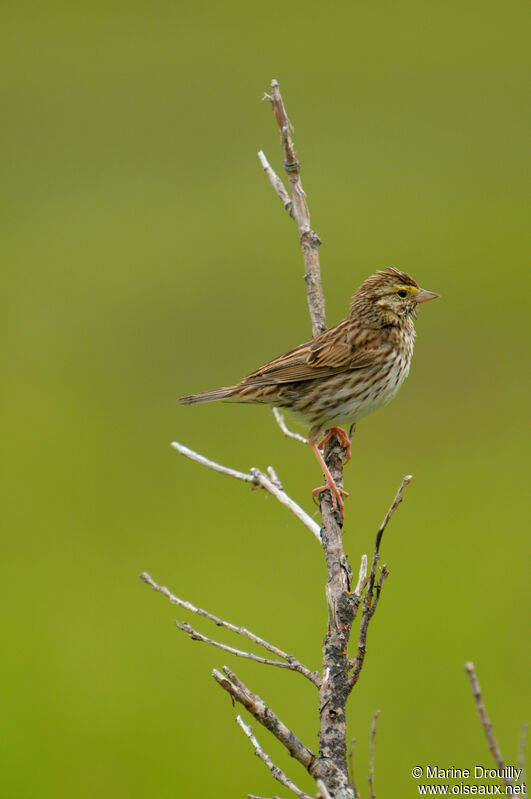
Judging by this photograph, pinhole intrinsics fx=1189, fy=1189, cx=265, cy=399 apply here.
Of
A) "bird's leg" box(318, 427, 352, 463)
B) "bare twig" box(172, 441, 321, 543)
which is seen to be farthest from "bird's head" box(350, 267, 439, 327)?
"bare twig" box(172, 441, 321, 543)

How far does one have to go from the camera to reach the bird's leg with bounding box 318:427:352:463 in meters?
6.73

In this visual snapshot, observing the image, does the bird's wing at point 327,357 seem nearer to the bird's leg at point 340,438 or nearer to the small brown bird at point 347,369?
the small brown bird at point 347,369

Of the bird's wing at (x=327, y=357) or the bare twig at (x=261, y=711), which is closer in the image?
the bare twig at (x=261, y=711)

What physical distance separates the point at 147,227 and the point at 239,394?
19864 mm

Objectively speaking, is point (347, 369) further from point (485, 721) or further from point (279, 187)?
point (485, 721)

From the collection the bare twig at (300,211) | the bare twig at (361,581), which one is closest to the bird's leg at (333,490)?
the bare twig at (300,211)

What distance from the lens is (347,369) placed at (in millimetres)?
6848

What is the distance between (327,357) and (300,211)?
44.4 inches

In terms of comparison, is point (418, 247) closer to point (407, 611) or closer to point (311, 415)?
point (407, 611)

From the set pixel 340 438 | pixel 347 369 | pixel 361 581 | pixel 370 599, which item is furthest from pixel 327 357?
pixel 370 599

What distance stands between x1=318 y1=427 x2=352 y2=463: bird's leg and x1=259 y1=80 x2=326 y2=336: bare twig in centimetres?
79

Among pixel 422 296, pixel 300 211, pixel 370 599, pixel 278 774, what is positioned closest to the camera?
pixel 278 774

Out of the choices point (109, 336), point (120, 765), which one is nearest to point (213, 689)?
point (120, 765)

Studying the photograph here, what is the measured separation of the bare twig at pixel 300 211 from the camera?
5609 mm
